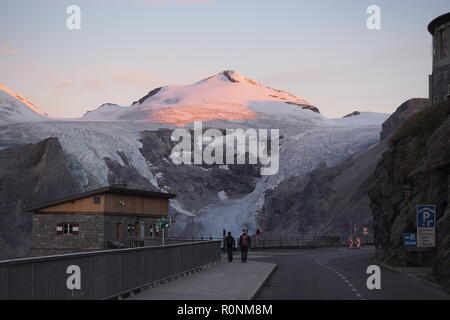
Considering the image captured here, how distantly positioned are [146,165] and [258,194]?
27.0 m

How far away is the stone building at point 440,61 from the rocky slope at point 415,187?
8738mm

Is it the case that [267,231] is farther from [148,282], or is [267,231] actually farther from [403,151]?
[148,282]

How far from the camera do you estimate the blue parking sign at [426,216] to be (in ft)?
107

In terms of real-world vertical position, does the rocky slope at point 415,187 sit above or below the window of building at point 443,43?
below

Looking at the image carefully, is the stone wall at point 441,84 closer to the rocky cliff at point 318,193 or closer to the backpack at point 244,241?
the backpack at point 244,241

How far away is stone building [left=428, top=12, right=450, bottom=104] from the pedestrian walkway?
3725 centimetres

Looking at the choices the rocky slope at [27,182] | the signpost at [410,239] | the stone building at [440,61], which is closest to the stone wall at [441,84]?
the stone building at [440,61]

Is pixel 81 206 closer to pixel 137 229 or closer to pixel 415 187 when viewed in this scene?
pixel 137 229

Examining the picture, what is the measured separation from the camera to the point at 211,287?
2733 cm

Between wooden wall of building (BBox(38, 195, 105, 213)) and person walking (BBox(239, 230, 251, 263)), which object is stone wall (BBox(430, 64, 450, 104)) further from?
wooden wall of building (BBox(38, 195, 105, 213))

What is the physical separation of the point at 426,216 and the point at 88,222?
140 ft

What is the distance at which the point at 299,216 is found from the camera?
154625 millimetres

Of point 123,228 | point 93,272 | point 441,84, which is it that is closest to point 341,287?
point 93,272
